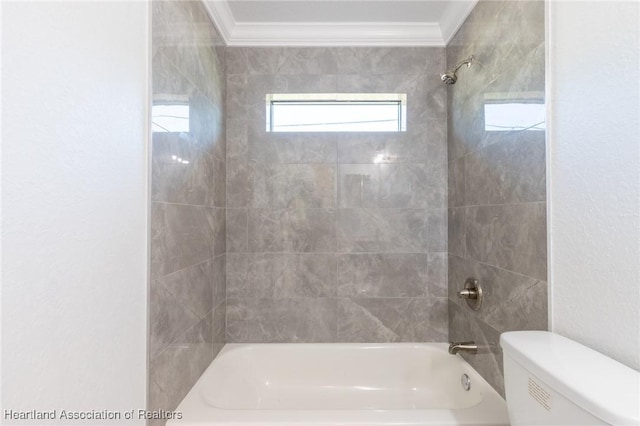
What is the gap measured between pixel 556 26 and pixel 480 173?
0.68 m

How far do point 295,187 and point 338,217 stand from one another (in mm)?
337

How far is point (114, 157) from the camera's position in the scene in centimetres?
90

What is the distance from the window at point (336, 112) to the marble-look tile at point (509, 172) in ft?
2.02

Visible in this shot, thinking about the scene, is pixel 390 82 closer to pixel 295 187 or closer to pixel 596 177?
pixel 295 187

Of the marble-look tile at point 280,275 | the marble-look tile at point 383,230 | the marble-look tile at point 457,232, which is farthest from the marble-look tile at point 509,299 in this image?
the marble-look tile at point 280,275

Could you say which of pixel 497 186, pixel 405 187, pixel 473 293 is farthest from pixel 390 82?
pixel 473 293

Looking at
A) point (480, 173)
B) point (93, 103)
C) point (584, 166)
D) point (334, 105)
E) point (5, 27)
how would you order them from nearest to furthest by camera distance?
point (5, 27)
point (93, 103)
point (584, 166)
point (480, 173)
point (334, 105)

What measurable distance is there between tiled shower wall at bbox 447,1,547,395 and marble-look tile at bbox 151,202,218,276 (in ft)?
4.43

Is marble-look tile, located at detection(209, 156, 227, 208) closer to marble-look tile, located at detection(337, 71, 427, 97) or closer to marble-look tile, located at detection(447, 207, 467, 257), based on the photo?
marble-look tile, located at detection(337, 71, 427, 97)

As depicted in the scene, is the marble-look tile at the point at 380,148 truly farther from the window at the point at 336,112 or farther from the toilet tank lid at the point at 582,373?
the toilet tank lid at the point at 582,373

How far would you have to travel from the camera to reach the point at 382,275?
2055mm

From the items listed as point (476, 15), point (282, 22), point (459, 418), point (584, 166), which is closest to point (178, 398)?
point (459, 418)

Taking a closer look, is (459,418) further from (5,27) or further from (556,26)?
(5,27)

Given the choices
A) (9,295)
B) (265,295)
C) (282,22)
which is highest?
(282,22)
